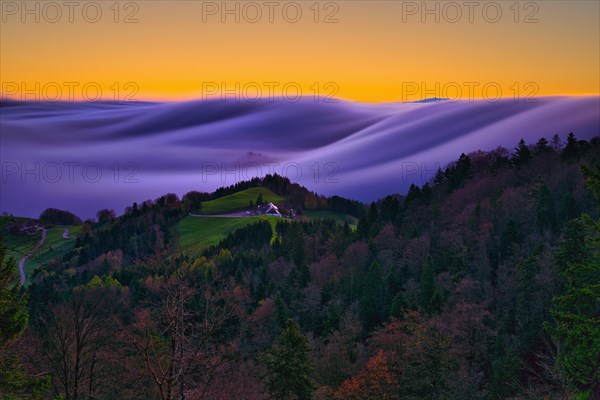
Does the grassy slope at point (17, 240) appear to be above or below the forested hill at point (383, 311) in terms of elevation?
above

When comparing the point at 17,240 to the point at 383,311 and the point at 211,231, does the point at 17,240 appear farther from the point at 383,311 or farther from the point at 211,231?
the point at 211,231

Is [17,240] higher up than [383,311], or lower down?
higher up

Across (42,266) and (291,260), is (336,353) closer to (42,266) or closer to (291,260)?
(42,266)

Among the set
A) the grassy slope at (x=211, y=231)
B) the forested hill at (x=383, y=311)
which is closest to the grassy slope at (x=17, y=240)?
the forested hill at (x=383, y=311)

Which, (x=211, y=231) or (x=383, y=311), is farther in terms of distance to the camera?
(x=211, y=231)

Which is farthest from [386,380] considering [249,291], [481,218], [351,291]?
[249,291]

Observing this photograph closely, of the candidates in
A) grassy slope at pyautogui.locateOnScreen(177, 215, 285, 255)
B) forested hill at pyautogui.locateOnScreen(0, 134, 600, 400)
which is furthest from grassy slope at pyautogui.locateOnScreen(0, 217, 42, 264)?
grassy slope at pyautogui.locateOnScreen(177, 215, 285, 255)

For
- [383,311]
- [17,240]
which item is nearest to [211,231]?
[383,311]

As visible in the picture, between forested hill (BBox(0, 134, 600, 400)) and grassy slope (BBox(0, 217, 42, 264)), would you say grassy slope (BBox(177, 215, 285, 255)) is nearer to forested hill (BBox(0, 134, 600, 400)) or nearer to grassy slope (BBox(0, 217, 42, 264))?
forested hill (BBox(0, 134, 600, 400))

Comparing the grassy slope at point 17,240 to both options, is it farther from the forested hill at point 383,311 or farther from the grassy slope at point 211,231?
the grassy slope at point 211,231
